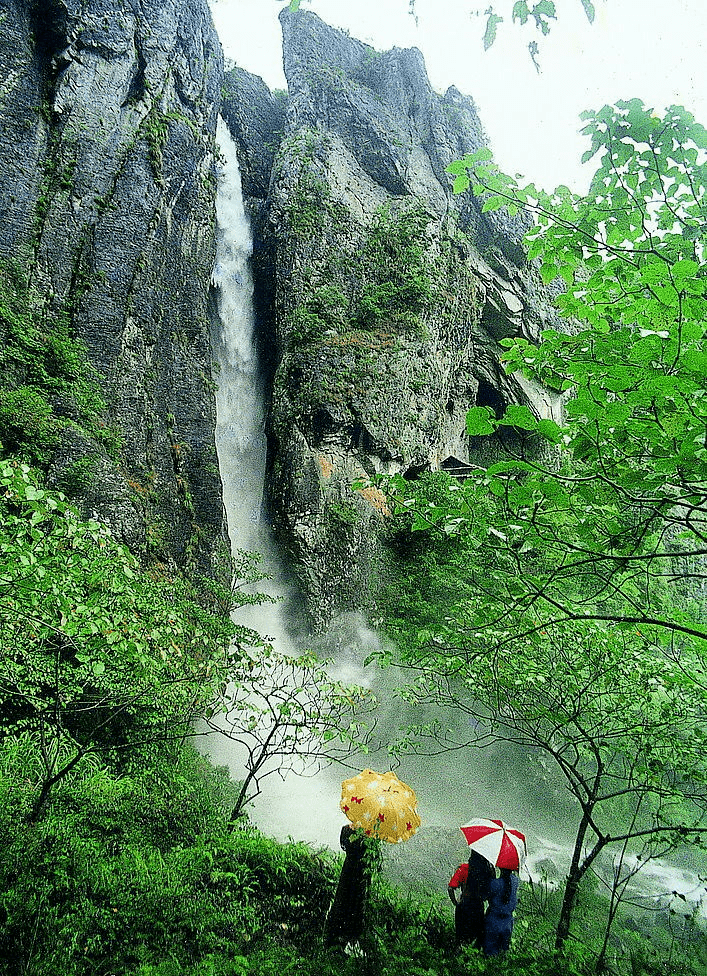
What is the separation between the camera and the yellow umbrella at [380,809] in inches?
155

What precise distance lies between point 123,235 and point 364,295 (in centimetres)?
524

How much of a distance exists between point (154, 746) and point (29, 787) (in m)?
1.65

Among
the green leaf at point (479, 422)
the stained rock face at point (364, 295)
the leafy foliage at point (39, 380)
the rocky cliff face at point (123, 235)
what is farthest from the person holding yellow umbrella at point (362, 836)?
the stained rock face at point (364, 295)

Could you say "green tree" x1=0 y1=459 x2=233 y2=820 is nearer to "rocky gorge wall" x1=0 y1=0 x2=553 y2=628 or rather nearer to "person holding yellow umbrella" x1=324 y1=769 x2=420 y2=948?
"person holding yellow umbrella" x1=324 y1=769 x2=420 y2=948

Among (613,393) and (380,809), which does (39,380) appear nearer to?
(380,809)

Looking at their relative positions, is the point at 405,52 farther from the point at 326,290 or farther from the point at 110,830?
the point at 110,830

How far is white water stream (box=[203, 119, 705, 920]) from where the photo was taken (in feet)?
25.1

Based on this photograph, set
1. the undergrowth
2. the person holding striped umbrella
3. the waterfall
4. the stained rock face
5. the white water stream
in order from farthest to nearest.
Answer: the waterfall < the stained rock face < the white water stream < the person holding striped umbrella < the undergrowth

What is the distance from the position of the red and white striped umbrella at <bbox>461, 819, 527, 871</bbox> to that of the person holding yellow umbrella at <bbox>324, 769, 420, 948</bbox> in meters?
0.42

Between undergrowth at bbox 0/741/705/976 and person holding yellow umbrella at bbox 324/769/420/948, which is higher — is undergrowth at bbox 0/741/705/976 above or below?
below

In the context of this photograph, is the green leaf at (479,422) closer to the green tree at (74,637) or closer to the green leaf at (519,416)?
the green leaf at (519,416)

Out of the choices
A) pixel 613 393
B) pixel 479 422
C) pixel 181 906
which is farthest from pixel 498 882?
pixel 479 422

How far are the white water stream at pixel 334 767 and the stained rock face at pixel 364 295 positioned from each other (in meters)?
0.59

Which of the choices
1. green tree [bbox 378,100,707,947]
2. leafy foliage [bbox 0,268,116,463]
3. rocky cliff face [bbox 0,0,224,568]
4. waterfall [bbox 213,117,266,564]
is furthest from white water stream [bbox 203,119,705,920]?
green tree [bbox 378,100,707,947]
